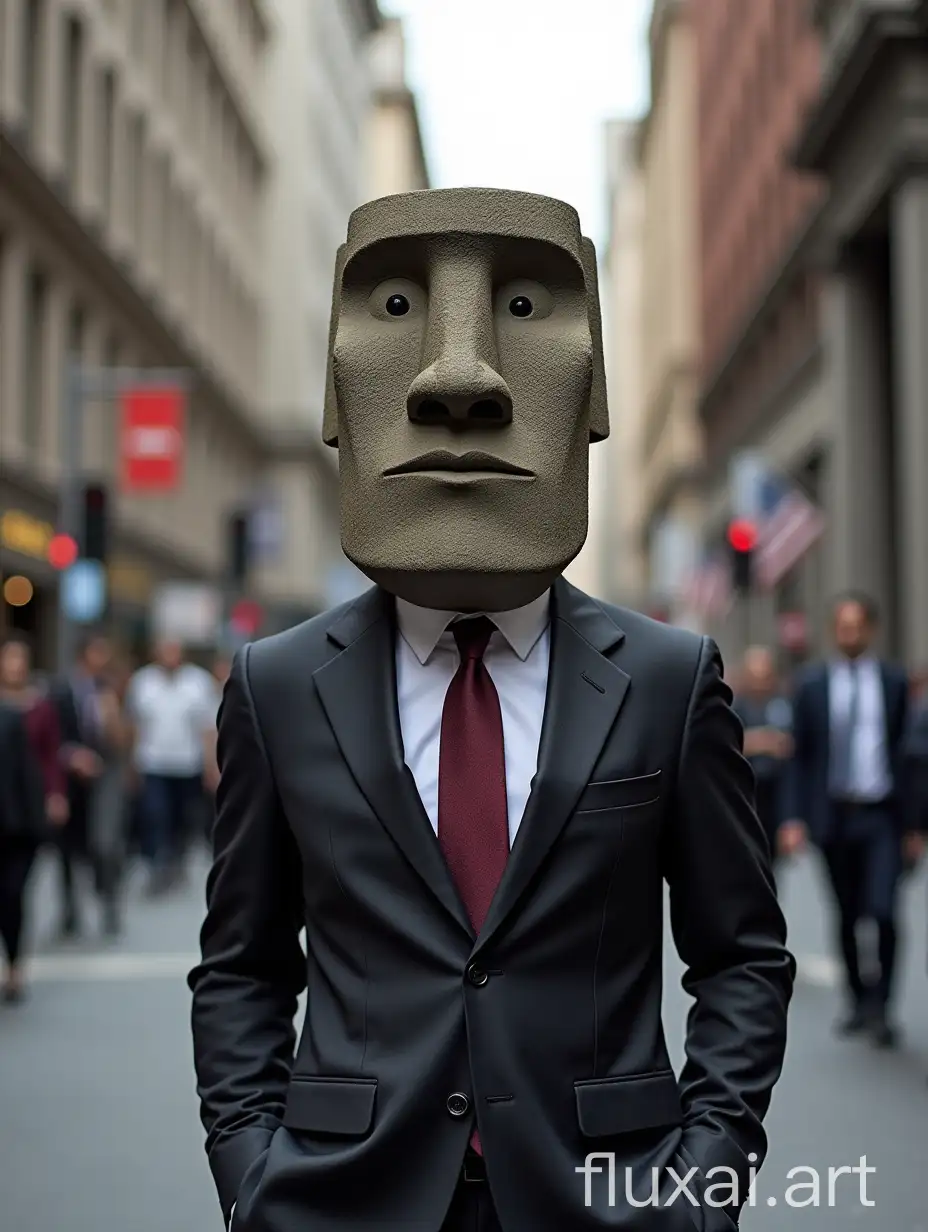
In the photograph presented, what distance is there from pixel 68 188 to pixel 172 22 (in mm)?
12590

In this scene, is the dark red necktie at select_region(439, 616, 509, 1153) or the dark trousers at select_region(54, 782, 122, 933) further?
the dark trousers at select_region(54, 782, 122, 933)

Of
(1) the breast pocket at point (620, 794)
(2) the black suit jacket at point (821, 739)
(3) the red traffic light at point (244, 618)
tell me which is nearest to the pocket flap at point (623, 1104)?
(1) the breast pocket at point (620, 794)

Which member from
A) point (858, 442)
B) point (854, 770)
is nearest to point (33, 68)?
point (858, 442)

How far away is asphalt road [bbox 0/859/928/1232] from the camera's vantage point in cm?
635

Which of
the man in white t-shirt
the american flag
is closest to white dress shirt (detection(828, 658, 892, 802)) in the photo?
the man in white t-shirt

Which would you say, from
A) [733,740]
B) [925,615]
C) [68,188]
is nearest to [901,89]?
[925,615]

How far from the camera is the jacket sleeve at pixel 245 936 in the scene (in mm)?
2828

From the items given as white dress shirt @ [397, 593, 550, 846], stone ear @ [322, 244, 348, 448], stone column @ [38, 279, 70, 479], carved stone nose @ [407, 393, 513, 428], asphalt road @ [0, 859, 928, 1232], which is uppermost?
stone column @ [38, 279, 70, 479]

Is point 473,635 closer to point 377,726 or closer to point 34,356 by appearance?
point 377,726

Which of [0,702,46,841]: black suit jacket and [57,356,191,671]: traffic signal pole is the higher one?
[57,356,191,671]: traffic signal pole

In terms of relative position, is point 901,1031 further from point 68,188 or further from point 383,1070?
point 68,188

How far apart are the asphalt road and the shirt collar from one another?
342 centimetres

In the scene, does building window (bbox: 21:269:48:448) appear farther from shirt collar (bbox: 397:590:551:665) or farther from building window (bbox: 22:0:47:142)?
shirt collar (bbox: 397:590:551:665)

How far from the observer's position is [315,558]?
2670 inches
